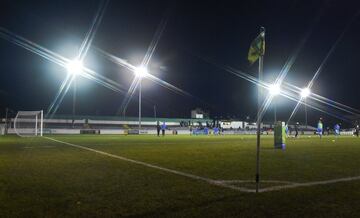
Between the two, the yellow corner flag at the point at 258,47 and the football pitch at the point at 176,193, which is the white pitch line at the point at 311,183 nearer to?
the football pitch at the point at 176,193

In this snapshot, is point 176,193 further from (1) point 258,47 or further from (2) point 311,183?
(1) point 258,47

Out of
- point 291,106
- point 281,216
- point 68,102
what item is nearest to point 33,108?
point 68,102

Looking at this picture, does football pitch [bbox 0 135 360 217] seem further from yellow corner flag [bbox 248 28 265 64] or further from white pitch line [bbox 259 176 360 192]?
yellow corner flag [bbox 248 28 265 64]

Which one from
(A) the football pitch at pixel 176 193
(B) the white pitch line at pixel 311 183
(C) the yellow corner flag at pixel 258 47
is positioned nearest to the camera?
(A) the football pitch at pixel 176 193

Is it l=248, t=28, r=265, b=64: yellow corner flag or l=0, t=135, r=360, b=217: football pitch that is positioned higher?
l=248, t=28, r=265, b=64: yellow corner flag

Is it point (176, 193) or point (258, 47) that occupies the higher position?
point (258, 47)

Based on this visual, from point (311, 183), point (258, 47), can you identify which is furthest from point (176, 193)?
point (258, 47)

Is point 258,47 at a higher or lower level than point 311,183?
higher

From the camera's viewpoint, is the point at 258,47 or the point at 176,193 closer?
the point at 176,193

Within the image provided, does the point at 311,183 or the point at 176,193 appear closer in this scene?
the point at 176,193

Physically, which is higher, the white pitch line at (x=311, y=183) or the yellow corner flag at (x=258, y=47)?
the yellow corner flag at (x=258, y=47)

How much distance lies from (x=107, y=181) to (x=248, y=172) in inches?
171

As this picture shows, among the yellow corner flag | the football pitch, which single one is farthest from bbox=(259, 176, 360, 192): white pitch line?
the yellow corner flag

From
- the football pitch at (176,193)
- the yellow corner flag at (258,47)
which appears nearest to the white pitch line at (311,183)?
the football pitch at (176,193)
